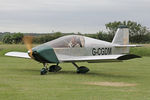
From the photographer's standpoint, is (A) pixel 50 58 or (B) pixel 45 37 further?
(B) pixel 45 37

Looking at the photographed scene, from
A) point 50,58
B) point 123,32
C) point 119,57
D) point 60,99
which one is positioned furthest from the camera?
point 123,32

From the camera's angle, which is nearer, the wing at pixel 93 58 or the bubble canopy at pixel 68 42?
the wing at pixel 93 58

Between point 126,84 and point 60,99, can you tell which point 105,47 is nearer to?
point 126,84

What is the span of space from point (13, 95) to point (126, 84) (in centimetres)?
435

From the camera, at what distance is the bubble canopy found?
52.8ft

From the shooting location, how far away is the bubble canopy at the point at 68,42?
52.8 feet

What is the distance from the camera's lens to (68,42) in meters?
16.4

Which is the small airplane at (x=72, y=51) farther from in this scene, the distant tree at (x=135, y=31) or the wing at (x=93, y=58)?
the distant tree at (x=135, y=31)

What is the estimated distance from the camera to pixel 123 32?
19.1m

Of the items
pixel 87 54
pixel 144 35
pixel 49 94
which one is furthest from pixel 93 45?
pixel 144 35

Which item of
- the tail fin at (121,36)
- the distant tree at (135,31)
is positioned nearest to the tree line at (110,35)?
the distant tree at (135,31)

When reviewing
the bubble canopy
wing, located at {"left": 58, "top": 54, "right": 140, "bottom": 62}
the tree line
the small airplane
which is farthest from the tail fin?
the tree line

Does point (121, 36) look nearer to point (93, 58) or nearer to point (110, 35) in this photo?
point (93, 58)

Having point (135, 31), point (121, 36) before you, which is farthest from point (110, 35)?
point (121, 36)
